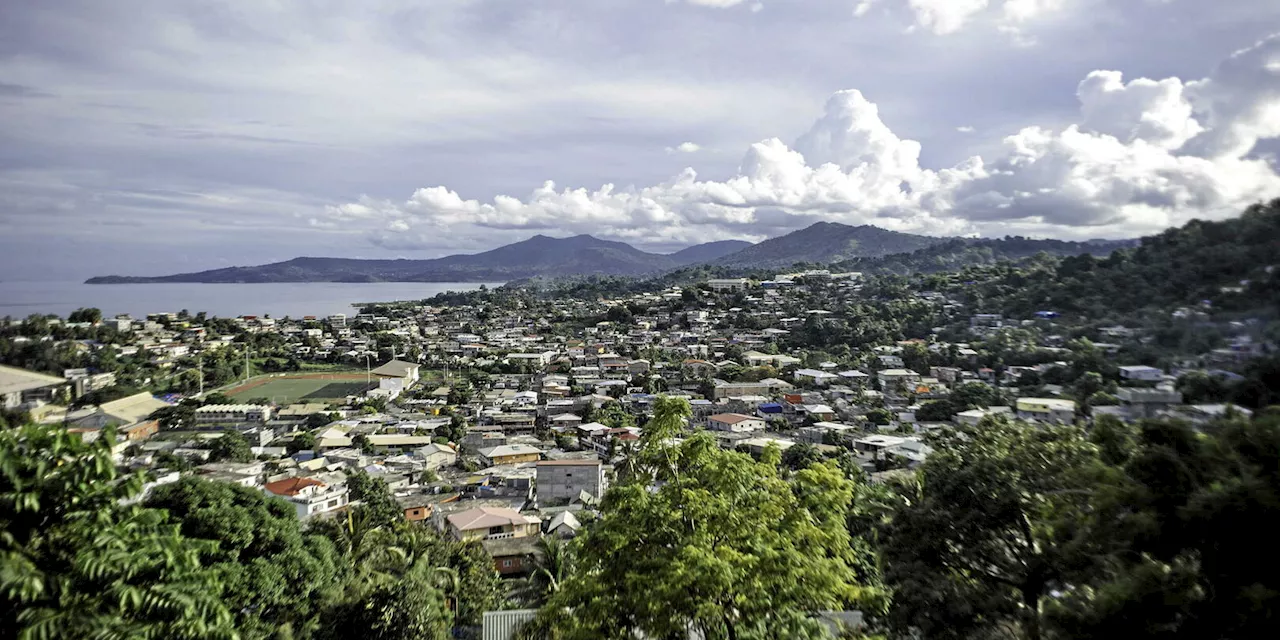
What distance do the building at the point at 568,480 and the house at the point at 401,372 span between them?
55.1 feet

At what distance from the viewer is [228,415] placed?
73.9ft

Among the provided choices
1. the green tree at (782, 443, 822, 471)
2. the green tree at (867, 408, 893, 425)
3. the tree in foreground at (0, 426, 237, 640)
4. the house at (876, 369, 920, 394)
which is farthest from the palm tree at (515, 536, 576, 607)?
the house at (876, 369, 920, 394)

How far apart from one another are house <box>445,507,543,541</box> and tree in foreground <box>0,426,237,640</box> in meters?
10.5

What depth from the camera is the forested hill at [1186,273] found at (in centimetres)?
840

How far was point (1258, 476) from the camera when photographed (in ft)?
8.29

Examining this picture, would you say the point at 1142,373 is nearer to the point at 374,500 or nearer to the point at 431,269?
the point at 374,500

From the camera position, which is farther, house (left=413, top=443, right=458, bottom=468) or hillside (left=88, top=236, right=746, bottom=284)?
hillside (left=88, top=236, right=746, bottom=284)

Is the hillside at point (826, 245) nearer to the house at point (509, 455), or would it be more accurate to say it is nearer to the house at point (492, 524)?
the house at point (509, 455)

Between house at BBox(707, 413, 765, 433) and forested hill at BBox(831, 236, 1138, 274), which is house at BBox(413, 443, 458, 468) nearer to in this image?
house at BBox(707, 413, 765, 433)

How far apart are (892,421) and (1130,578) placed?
19708mm

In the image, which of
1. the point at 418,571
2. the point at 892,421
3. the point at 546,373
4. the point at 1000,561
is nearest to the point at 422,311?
the point at 546,373

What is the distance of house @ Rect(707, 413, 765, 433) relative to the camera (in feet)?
68.4

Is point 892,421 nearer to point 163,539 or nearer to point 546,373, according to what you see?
point 546,373

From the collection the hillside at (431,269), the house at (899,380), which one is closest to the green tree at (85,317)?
the house at (899,380)
